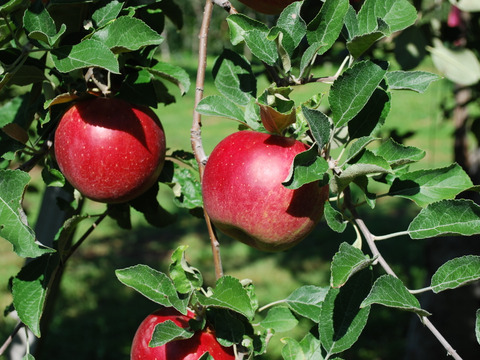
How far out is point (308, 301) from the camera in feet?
2.82

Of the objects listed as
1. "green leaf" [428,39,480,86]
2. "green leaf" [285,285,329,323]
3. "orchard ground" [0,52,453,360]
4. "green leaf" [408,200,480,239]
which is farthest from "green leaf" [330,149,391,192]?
"orchard ground" [0,52,453,360]

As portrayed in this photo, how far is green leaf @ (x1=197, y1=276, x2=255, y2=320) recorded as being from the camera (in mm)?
715

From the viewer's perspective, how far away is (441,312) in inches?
81.6

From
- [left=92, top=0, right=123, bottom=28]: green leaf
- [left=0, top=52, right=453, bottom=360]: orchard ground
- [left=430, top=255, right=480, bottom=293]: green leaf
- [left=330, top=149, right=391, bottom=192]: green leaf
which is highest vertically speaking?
[left=92, top=0, right=123, bottom=28]: green leaf

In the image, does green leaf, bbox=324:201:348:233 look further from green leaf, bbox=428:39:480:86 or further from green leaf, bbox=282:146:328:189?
green leaf, bbox=428:39:480:86

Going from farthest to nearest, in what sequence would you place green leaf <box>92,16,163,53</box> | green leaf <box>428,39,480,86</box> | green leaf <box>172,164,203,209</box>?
1. green leaf <box>428,39,480,86</box>
2. green leaf <box>172,164,203,209</box>
3. green leaf <box>92,16,163,53</box>

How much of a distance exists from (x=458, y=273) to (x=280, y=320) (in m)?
0.29

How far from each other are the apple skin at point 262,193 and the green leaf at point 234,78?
0.09 m

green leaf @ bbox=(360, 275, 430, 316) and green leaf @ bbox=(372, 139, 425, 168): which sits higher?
green leaf @ bbox=(372, 139, 425, 168)

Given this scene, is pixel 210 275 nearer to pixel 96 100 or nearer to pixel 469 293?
pixel 469 293

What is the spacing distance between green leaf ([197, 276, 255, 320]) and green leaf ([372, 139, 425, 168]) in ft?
0.79

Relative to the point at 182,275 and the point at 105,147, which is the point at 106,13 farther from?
the point at 182,275

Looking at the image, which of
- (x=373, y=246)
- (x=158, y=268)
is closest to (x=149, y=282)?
(x=373, y=246)

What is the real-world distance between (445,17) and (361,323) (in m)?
1.41
